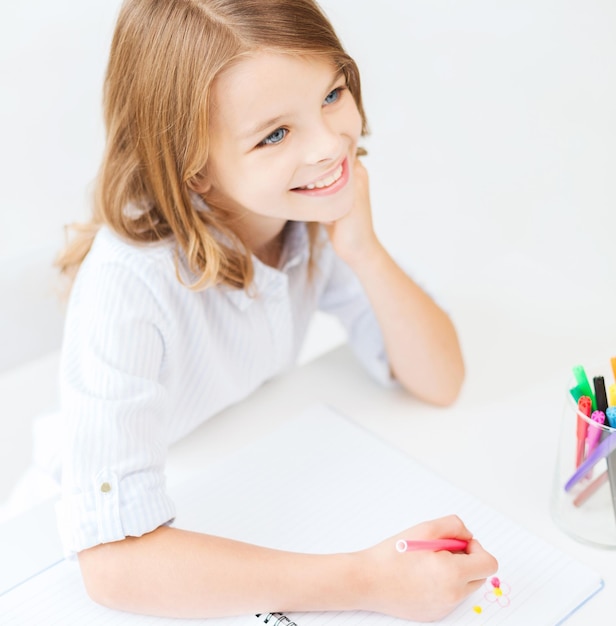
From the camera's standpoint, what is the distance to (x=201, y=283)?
2.79 feet

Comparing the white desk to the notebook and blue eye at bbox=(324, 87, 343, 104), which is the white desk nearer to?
the notebook

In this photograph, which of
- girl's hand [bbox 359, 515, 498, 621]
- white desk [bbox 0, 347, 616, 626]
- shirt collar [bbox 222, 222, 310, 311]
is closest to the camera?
girl's hand [bbox 359, 515, 498, 621]

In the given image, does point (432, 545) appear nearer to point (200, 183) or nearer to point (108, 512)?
point (108, 512)

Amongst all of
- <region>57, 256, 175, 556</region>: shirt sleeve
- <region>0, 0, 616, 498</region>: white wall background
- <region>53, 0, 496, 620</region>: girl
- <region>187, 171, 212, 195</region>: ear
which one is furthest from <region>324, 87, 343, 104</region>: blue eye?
<region>0, 0, 616, 498</region>: white wall background

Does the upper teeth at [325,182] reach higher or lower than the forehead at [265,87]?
lower

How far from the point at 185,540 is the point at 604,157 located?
29.7 inches

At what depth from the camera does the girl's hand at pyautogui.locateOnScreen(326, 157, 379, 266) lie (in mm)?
936

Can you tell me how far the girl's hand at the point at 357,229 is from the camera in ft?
3.07

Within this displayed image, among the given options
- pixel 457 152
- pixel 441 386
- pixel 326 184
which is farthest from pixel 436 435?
pixel 457 152

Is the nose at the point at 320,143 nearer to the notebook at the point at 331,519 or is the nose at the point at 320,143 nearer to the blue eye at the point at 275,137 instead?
the blue eye at the point at 275,137

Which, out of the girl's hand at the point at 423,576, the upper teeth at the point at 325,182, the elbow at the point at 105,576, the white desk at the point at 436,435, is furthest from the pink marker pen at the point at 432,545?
the upper teeth at the point at 325,182

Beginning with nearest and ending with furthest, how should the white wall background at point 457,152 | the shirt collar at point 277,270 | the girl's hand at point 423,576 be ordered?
the girl's hand at point 423,576 → the shirt collar at point 277,270 → the white wall background at point 457,152

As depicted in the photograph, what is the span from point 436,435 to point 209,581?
12.1 inches

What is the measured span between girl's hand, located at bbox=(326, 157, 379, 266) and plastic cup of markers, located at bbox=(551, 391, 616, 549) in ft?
0.95
